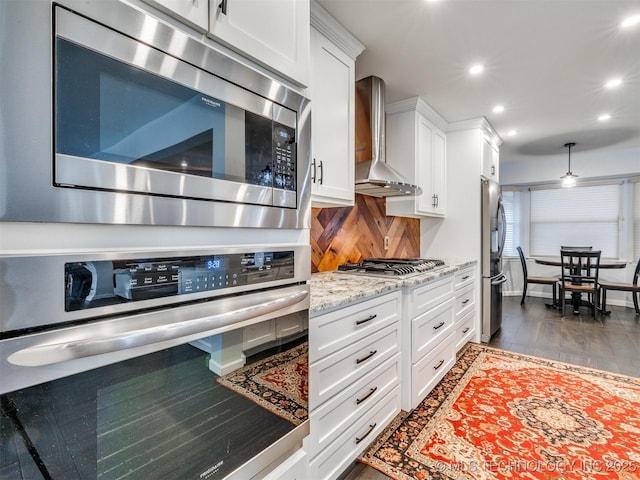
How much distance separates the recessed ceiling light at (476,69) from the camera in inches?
96.6

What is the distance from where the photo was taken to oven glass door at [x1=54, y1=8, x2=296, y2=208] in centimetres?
57

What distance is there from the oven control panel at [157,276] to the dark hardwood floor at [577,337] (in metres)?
3.50

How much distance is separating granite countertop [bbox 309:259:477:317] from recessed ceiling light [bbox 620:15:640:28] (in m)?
1.89

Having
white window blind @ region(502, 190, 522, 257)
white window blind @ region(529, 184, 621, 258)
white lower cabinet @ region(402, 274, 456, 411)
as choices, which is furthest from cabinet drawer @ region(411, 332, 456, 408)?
white window blind @ region(529, 184, 621, 258)

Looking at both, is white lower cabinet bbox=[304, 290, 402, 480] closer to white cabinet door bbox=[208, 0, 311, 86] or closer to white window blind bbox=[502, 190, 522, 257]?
white cabinet door bbox=[208, 0, 311, 86]

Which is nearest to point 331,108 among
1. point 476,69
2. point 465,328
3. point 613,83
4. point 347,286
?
point 347,286

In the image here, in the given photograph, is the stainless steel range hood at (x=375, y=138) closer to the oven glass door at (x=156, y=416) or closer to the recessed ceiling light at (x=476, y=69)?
the recessed ceiling light at (x=476, y=69)

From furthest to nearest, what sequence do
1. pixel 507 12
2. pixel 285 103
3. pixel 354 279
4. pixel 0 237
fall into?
pixel 354 279, pixel 507 12, pixel 285 103, pixel 0 237

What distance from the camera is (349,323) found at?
1.51 m

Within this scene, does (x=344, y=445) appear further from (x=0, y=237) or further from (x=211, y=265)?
(x=0, y=237)

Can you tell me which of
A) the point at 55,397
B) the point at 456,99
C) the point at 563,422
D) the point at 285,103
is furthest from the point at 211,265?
the point at 456,99

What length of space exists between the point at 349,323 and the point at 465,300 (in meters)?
2.12

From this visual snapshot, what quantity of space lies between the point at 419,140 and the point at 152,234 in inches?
116

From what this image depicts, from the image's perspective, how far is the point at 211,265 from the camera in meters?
0.79
